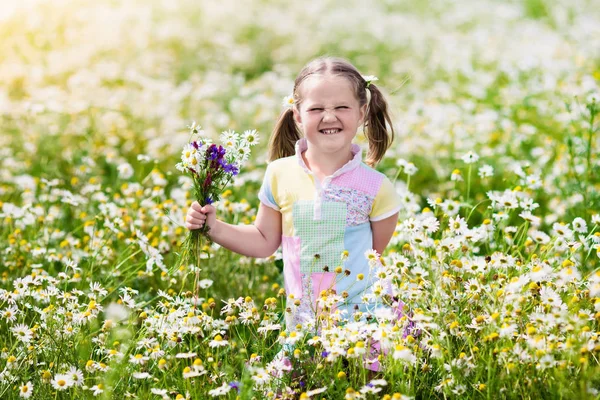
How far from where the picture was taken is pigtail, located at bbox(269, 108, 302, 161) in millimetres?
3252

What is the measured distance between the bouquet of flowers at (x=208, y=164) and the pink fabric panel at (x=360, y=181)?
0.40 metres

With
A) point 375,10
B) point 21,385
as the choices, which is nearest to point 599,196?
point 21,385

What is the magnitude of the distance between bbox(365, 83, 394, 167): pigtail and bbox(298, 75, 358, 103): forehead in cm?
21

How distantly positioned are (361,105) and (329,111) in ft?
0.64

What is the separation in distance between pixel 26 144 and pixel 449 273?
4.32 metres

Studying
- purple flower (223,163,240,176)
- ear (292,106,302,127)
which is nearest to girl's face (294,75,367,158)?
ear (292,106,302,127)

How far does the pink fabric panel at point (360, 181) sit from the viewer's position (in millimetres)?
2945

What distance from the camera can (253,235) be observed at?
3.05 metres

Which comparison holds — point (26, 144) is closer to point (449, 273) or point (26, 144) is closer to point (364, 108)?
point (364, 108)

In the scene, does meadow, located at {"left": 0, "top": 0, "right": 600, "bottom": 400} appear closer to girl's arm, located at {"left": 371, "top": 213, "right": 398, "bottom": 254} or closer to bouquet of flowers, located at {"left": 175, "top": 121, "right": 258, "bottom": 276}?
girl's arm, located at {"left": 371, "top": 213, "right": 398, "bottom": 254}

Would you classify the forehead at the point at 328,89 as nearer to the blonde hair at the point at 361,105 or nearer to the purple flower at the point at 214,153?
the blonde hair at the point at 361,105

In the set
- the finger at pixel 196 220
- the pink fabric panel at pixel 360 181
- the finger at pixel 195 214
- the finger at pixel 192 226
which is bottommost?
the finger at pixel 192 226

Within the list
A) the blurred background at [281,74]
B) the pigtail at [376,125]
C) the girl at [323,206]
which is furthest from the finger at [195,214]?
the blurred background at [281,74]

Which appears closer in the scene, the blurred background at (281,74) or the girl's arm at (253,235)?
the girl's arm at (253,235)
